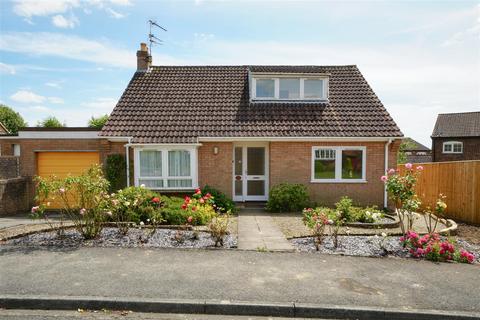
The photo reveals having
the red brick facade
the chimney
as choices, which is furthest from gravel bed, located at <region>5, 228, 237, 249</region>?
the chimney

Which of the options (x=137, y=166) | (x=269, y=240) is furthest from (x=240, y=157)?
(x=269, y=240)

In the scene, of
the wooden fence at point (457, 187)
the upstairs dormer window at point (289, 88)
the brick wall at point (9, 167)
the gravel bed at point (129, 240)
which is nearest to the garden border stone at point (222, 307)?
the gravel bed at point (129, 240)

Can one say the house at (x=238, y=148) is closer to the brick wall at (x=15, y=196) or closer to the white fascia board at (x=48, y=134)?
the white fascia board at (x=48, y=134)

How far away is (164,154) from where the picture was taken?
1238 cm

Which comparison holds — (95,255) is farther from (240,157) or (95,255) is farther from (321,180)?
(321,180)

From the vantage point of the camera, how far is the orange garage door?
12547 millimetres

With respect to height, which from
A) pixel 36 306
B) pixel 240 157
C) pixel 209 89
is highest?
pixel 209 89

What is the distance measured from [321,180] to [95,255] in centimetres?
866

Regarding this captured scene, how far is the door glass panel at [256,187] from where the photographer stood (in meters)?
13.3

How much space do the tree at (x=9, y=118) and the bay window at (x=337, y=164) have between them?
36.6 metres

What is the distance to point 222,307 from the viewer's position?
4.64m

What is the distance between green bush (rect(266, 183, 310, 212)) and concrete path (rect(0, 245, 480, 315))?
481 cm

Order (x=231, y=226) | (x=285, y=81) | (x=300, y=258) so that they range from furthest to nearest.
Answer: (x=285, y=81) → (x=231, y=226) → (x=300, y=258)

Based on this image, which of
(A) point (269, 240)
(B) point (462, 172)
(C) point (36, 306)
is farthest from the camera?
→ (B) point (462, 172)
